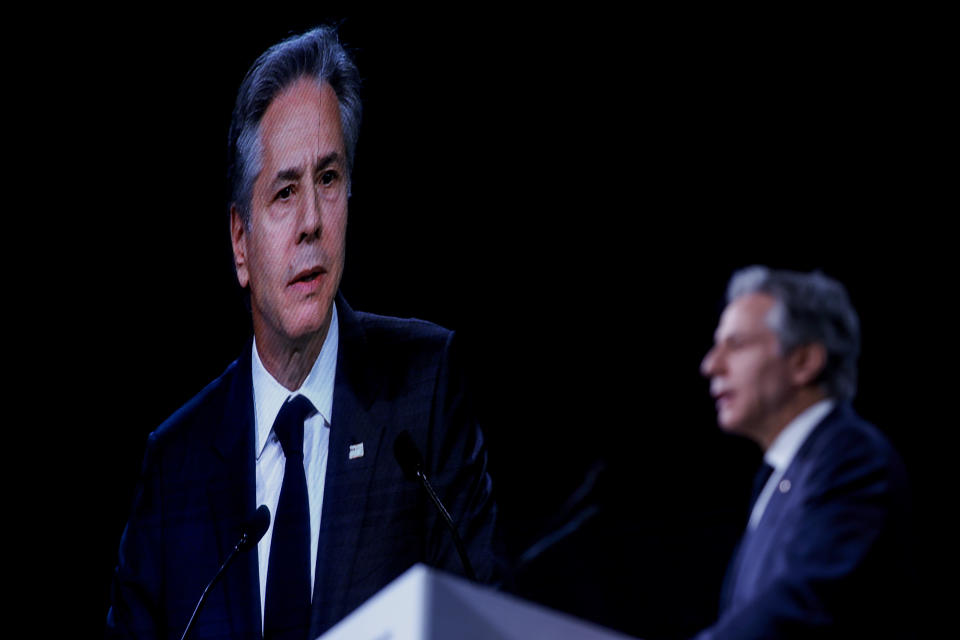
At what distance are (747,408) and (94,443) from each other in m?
2.05

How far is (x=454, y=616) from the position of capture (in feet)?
5.57

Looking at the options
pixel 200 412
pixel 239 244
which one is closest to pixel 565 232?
pixel 239 244

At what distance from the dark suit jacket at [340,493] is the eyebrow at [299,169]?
0.38 m

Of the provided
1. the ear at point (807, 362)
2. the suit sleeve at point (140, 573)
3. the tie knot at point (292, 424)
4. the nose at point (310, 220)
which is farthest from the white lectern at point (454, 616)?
the nose at point (310, 220)

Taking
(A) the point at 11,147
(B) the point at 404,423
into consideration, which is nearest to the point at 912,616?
(B) the point at 404,423

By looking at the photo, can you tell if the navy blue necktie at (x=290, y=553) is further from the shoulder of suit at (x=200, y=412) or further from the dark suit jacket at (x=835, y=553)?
the dark suit jacket at (x=835, y=553)

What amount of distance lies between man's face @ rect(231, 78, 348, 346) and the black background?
0.10 meters

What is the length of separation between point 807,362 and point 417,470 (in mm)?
1073

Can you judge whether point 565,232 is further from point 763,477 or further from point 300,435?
point 763,477

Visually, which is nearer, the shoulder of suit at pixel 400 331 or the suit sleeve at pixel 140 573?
the suit sleeve at pixel 140 573

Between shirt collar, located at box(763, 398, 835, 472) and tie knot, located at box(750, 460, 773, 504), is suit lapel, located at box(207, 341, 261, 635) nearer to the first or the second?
tie knot, located at box(750, 460, 773, 504)

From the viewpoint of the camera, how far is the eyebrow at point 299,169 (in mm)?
3451

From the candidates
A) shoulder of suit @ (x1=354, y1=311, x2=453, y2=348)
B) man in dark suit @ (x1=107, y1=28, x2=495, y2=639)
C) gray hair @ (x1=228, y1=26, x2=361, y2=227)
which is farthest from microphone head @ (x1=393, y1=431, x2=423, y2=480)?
gray hair @ (x1=228, y1=26, x2=361, y2=227)

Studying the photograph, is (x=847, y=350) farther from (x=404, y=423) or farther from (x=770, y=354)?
(x=404, y=423)
